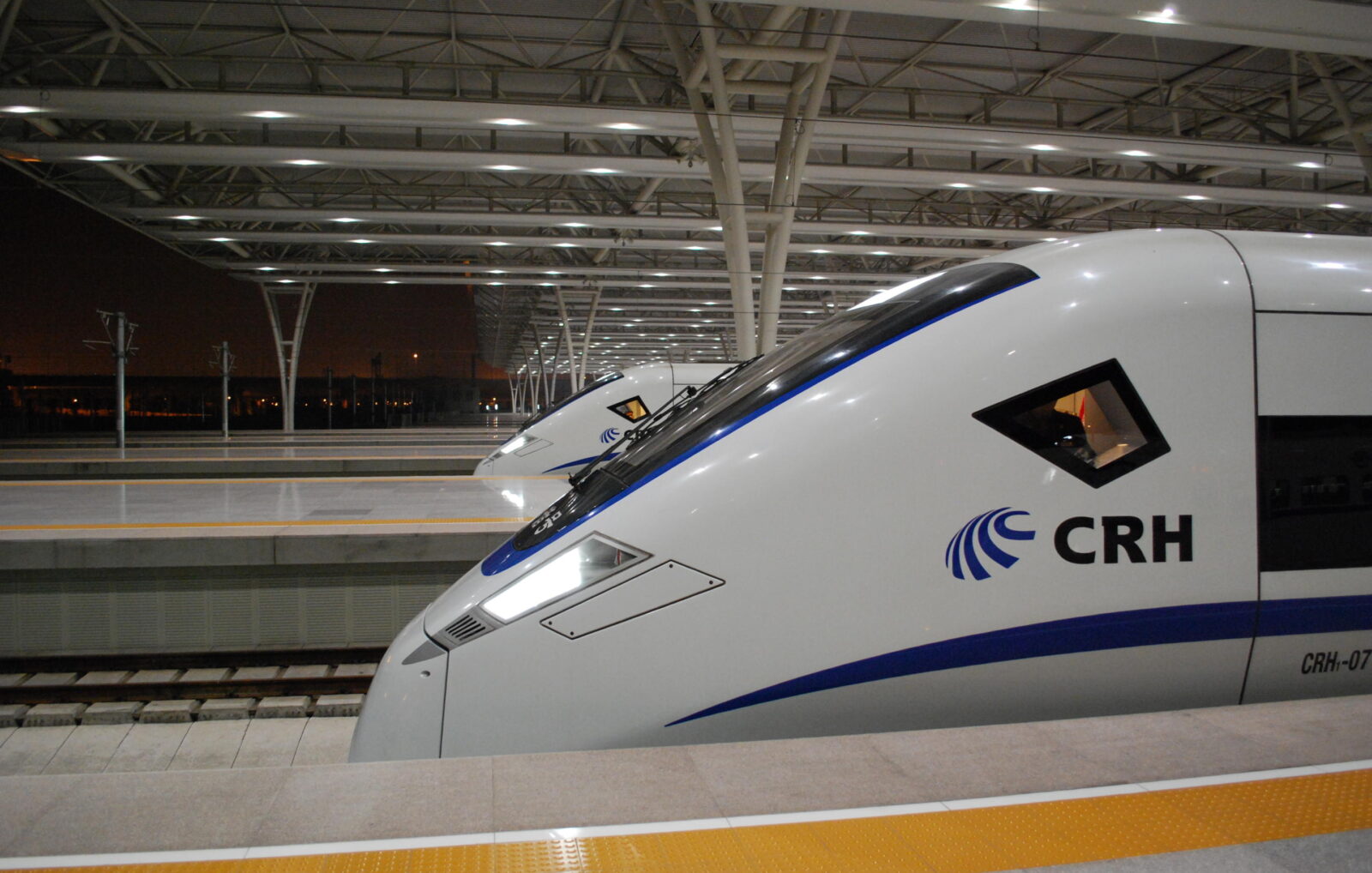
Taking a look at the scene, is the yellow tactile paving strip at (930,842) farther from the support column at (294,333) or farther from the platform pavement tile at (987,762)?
the support column at (294,333)

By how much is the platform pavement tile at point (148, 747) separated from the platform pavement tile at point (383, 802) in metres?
4.18

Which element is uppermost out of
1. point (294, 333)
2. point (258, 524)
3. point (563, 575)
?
point (294, 333)

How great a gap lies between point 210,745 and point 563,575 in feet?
13.6

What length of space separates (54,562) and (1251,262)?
8.28m

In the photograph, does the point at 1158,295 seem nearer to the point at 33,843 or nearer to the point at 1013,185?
the point at 33,843

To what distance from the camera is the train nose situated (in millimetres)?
2953

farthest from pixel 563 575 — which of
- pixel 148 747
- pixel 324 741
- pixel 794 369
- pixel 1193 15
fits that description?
pixel 1193 15

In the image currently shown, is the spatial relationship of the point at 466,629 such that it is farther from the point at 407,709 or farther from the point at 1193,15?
the point at 1193,15

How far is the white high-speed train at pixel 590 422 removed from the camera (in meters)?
13.4

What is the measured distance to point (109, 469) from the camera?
16281 millimetres

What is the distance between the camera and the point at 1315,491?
3227mm

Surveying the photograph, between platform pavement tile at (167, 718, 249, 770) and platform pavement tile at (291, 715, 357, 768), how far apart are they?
16.3 inches

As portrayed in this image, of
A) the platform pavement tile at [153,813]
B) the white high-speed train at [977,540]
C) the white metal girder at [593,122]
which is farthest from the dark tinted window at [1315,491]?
the white metal girder at [593,122]

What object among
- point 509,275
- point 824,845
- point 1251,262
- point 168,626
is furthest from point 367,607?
point 509,275
